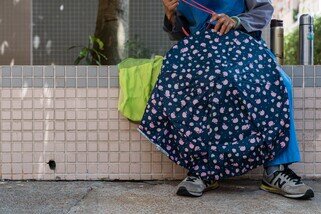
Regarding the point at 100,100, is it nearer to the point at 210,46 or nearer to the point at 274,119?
the point at 210,46

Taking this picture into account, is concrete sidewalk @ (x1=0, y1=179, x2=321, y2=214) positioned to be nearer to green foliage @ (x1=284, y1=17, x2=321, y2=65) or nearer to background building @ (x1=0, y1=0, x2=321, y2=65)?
green foliage @ (x1=284, y1=17, x2=321, y2=65)

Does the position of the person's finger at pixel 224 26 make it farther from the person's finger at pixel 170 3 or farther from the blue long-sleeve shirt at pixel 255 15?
the person's finger at pixel 170 3

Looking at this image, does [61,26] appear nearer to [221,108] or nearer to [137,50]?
[137,50]

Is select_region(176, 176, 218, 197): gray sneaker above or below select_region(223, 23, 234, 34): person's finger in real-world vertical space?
below

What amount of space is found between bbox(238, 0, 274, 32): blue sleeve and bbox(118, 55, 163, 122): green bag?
58 cm

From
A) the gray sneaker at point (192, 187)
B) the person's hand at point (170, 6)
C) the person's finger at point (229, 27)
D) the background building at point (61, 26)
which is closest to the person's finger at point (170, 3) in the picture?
the person's hand at point (170, 6)

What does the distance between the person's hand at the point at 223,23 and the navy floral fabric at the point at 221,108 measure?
→ 44mm

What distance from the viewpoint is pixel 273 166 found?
290cm

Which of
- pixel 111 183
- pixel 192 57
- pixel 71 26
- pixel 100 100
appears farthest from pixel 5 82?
pixel 71 26

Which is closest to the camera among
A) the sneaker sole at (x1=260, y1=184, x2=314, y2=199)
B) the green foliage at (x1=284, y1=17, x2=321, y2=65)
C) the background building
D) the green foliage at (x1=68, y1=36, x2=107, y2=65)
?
the sneaker sole at (x1=260, y1=184, x2=314, y2=199)

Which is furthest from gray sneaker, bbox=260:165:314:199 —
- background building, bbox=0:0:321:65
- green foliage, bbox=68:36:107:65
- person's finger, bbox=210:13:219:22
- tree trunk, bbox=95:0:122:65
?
background building, bbox=0:0:321:65

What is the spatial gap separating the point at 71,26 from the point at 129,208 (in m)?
4.61

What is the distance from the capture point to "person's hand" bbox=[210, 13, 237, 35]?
2.88 metres

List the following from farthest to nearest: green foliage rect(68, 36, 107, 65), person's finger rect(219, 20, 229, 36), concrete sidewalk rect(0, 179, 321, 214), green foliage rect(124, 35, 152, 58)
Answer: green foliage rect(124, 35, 152, 58) → green foliage rect(68, 36, 107, 65) → person's finger rect(219, 20, 229, 36) → concrete sidewalk rect(0, 179, 321, 214)
